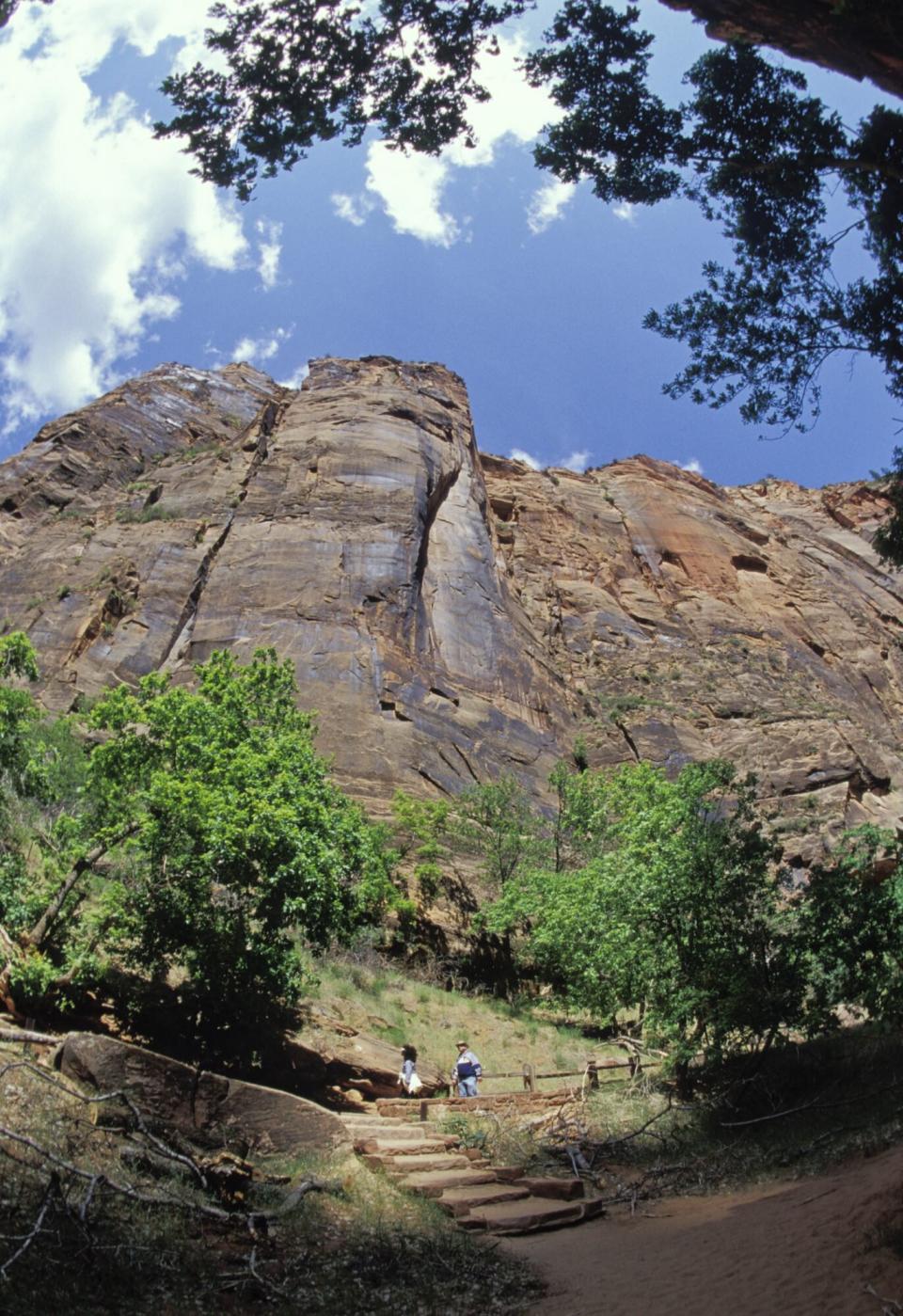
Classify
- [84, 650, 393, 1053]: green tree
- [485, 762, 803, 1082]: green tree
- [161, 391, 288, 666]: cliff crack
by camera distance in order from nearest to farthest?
[84, 650, 393, 1053]: green tree, [485, 762, 803, 1082]: green tree, [161, 391, 288, 666]: cliff crack

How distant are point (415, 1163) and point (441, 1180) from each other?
0.63 meters

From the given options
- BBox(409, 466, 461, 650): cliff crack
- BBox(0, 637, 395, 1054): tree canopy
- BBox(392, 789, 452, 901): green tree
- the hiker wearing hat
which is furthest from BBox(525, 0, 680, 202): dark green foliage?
BBox(409, 466, 461, 650): cliff crack

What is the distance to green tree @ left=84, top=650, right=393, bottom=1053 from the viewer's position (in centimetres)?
1482

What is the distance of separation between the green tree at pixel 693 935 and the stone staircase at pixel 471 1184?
427 cm

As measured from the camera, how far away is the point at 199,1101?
11.0 metres

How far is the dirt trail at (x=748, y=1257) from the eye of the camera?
7.26 m

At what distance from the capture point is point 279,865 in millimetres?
14859

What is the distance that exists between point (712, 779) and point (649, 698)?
30172 mm

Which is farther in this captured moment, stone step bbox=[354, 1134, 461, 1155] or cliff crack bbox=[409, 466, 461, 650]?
cliff crack bbox=[409, 466, 461, 650]

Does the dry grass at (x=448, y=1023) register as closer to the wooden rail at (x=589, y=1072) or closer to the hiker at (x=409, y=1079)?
the wooden rail at (x=589, y=1072)

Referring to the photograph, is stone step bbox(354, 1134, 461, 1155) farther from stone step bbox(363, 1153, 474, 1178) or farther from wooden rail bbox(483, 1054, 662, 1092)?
wooden rail bbox(483, 1054, 662, 1092)

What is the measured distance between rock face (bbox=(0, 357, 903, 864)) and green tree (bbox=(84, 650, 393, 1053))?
1377cm

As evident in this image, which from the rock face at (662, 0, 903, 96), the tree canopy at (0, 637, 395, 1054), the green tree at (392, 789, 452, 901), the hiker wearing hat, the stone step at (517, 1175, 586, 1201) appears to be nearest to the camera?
the rock face at (662, 0, 903, 96)

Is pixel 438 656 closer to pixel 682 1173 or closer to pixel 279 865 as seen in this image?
pixel 279 865
